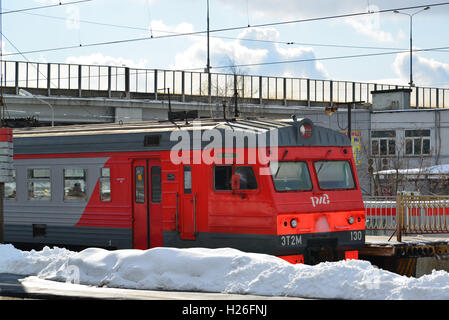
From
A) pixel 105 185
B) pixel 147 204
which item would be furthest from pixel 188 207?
pixel 105 185

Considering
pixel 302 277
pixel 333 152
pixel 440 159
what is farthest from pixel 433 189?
pixel 302 277

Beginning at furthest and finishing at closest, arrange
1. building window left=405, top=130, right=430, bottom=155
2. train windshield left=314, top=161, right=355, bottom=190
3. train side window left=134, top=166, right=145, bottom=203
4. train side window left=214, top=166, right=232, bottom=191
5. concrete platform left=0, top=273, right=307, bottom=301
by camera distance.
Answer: building window left=405, top=130, right=430, bottom=155 < train side window left=134, top=166, right=145, bottom=203 < train windshield left=314, top=161, right=355, bottom=190 < train side window left=214, top=166, right=232, bottom=191 < concrete platform left=0, top=273, right=307, bottom=301

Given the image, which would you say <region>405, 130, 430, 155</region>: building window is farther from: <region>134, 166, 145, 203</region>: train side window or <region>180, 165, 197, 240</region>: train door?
<region>180, 165, 197, 240</region>: train door

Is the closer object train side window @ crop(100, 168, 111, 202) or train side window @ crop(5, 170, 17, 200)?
train side window @ crop(100, 168, 111, 202)

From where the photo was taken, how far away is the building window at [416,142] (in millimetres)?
63938

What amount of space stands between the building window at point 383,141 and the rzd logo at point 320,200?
156 feet

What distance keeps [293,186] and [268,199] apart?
31.0 inches

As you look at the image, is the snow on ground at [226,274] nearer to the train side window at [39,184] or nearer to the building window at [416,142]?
the train side window at [39,184]

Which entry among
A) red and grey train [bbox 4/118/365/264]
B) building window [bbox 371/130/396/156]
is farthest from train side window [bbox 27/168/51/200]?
building window [bbox 371/130/396/156]

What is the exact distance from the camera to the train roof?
16828mm

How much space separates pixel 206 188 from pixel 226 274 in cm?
378

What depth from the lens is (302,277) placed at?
12664 mm

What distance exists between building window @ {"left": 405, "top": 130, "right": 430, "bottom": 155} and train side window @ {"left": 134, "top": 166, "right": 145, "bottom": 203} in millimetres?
47452

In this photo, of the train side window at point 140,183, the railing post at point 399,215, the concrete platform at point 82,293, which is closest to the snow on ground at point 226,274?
the concrete platform at point 82,293
